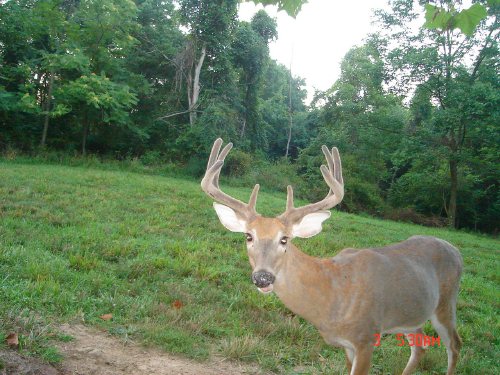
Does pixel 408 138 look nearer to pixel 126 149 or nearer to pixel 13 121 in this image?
pixel 126 149

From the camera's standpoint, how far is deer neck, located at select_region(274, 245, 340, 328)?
3094mm

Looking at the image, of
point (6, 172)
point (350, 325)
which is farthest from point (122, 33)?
point (350, 325)

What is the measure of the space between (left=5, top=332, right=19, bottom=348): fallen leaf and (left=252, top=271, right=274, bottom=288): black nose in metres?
1.87

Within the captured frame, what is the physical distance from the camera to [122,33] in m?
20.1

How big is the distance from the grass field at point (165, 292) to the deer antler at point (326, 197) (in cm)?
140

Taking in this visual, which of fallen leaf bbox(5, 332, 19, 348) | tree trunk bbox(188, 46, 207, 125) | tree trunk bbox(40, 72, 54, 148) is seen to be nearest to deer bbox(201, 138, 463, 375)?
fallen leaf bbox(5, 332, 19, 348)

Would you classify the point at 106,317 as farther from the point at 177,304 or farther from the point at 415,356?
the point at 415,356

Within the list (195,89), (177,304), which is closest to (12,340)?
(177,304)

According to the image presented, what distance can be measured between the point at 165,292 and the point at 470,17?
12.6 ft

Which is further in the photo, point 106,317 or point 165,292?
point 165,292

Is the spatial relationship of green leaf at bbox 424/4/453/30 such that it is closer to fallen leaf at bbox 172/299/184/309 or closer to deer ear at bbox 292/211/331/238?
deer ear at bbox 292/211/331/238

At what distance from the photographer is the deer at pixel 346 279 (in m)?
3.09

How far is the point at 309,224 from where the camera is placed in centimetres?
329

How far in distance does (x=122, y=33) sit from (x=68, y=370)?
19.4 m
